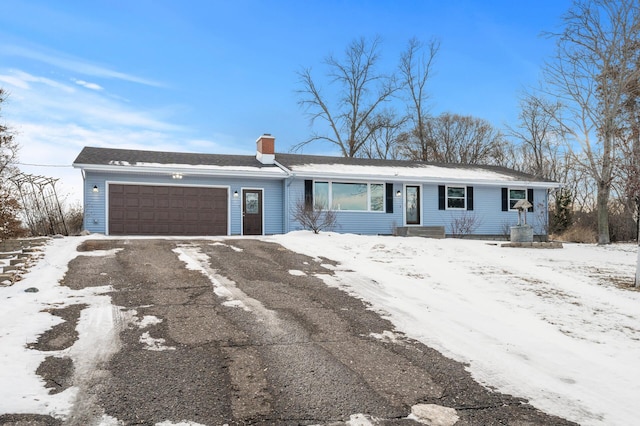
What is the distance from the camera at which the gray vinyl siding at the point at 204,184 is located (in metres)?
14.7

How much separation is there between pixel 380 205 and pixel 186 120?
1027cm

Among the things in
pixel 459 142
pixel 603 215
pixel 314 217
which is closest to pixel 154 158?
pixel 314 217

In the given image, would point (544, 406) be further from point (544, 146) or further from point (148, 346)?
point (544, 146)

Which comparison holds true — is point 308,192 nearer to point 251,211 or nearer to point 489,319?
point 251,211

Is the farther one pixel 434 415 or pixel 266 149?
pixel 266 149

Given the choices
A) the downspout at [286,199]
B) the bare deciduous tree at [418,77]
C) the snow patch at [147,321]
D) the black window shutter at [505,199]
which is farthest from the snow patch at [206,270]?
the bare deciduous tree at [418,77]

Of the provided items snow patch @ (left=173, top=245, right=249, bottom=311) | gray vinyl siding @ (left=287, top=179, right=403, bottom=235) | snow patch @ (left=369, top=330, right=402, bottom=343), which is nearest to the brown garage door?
gray vinyl siding @ (left=287, top=179, right=403, bottom=235)

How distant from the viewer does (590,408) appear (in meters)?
3.38

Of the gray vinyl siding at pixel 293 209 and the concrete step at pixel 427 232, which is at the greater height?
the gray vinyl siding at pixel 293 209

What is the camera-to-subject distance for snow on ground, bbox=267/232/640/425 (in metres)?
3.77

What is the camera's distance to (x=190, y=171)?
50.8ft

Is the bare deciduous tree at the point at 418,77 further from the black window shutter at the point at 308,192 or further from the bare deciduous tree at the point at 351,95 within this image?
the black window shutter at the point at 308,192

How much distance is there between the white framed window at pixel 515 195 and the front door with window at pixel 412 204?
14.6 ft

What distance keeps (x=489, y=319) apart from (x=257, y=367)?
3.40 m
